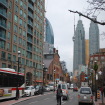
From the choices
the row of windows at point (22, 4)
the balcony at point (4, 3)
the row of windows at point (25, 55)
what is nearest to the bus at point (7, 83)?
the row of windows at point (25, 55)

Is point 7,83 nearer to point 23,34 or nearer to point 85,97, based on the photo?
point 85,97

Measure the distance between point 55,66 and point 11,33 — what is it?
185 feet

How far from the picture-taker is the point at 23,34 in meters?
71.8

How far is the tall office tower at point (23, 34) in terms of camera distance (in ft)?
198

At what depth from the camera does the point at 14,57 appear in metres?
65.0

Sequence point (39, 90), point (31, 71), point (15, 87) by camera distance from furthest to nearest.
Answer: point (31, 71)
point (39, 90)
point (15, 87)

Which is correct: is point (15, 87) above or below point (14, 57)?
below

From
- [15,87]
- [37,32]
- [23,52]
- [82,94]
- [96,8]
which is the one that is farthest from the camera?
[37,32]

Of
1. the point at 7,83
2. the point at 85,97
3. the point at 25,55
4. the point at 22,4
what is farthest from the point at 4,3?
the point at 85,97

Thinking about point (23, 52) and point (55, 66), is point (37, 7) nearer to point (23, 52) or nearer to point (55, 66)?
point (23, 52)

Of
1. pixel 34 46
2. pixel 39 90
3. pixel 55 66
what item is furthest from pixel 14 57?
pixel 55 66

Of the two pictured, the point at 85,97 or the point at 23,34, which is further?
the point at 23,34

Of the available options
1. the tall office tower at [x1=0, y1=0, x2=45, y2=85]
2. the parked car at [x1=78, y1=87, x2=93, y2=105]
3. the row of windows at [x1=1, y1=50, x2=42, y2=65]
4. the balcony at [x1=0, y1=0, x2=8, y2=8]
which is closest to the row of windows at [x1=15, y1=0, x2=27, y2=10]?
the tall office tower at [x1=0, y1=0, x2=45, y2=85]

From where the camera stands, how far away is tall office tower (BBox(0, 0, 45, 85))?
6022 cm
